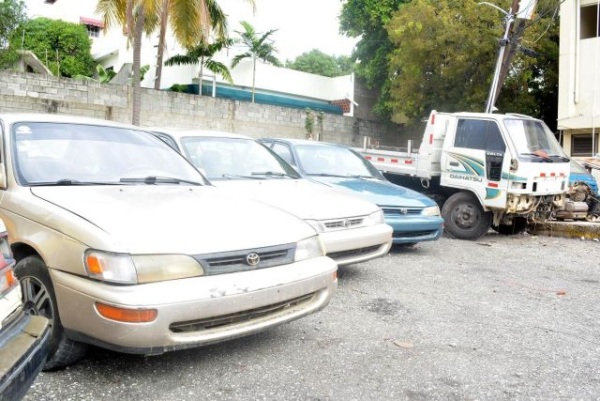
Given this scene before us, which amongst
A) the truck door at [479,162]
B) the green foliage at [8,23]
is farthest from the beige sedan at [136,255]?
the green foliage at [8,23]

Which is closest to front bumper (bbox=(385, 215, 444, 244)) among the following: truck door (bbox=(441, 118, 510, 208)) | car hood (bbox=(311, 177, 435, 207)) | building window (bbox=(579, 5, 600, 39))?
car hood (bbox=(311, 177, 435, 207))

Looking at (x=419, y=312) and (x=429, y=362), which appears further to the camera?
(x=419, y=312)

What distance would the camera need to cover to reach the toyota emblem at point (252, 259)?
3145 millimetres

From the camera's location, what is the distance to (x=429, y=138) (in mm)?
9312

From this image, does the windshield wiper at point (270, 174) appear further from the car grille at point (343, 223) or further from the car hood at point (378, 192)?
the car grille at point (343, 223)

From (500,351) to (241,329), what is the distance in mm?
1909

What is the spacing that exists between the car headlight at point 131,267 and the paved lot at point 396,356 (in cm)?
66

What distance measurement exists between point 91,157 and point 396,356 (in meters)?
2.61

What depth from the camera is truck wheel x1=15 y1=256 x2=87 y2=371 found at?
3018 mm

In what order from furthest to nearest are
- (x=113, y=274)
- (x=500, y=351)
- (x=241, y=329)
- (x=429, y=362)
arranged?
1. (x=500, y=351)
2. (x=429, y=362)
3. (x=241, y=329)
4. (x=113, y=274)

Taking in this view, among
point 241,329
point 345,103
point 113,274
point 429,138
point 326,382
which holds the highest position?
point 345,103

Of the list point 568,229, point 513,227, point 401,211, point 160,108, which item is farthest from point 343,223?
point 160,108

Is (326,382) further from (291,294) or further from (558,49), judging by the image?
(558,49)

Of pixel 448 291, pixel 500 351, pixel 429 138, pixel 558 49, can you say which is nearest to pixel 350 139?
pixel 558 49
